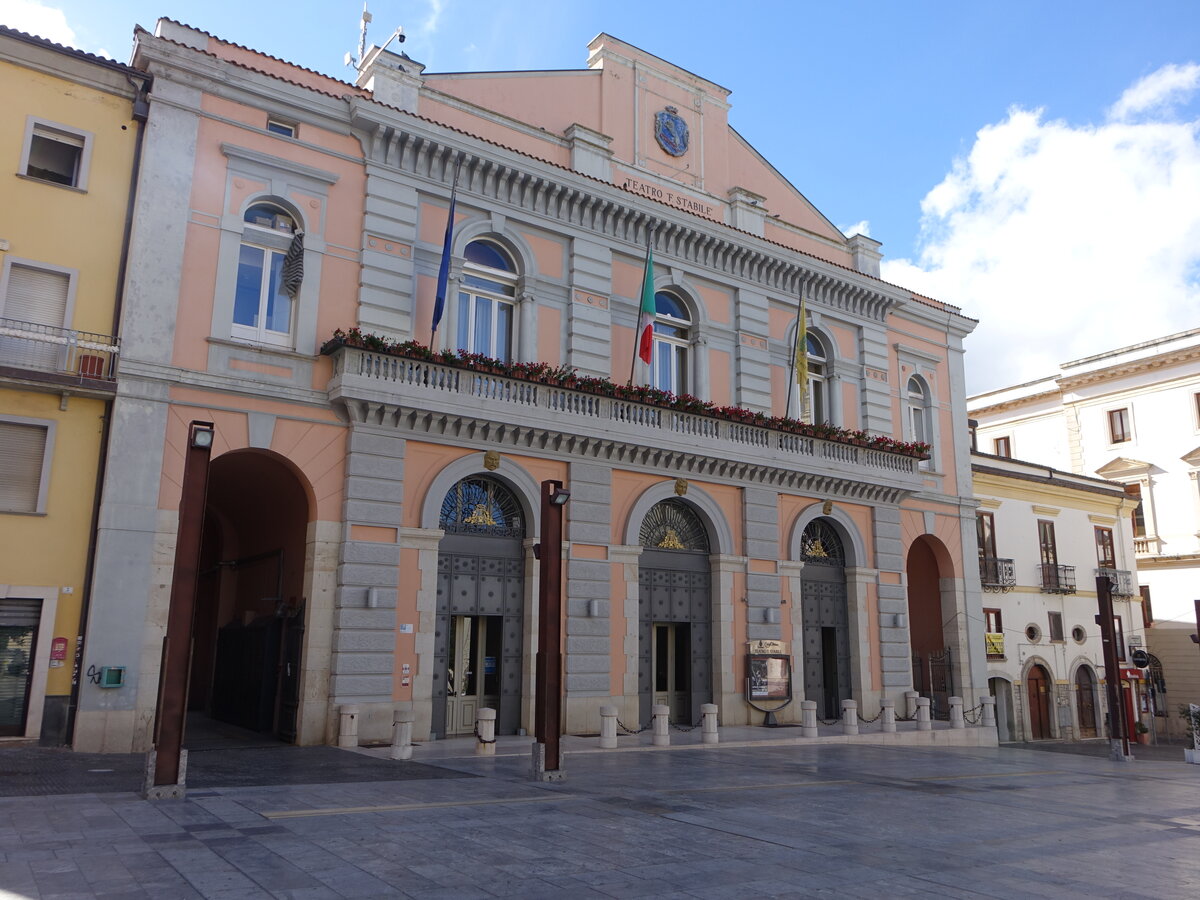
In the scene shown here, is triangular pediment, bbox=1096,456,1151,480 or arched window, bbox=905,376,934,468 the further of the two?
triangular pediment, bbox=1096,456,1151,480

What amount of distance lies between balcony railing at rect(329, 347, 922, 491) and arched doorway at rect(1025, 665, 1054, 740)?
443 inches

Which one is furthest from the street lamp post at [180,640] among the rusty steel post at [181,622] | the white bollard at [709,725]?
the white bollard at [709,725]

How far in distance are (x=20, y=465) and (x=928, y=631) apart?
25.6 metres

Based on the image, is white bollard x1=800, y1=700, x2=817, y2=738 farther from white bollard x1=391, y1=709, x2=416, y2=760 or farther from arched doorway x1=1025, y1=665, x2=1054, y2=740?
arched doorway x1=1025, y1=665, x2=1054, y2=740

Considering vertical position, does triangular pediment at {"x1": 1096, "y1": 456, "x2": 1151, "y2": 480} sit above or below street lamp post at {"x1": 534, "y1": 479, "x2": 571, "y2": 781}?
above

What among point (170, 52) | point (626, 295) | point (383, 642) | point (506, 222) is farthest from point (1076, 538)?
point (170, 52)

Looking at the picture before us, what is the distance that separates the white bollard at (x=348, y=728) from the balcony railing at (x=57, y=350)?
721cm

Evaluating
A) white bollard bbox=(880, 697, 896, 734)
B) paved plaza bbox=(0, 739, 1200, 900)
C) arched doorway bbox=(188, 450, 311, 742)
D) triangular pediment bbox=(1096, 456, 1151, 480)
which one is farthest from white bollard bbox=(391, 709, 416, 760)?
triangular pediment bbox=(1096, 456, 1151, 480)

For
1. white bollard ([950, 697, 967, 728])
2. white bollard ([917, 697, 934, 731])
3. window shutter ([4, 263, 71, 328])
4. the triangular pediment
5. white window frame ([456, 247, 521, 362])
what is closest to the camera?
window shutter ([4, 263, 71, 328])

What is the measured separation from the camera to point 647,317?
885 inches

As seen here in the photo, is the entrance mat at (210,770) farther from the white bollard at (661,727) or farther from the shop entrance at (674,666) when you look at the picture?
the shop entrance at (674,666)

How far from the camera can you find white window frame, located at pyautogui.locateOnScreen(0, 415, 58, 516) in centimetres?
1560

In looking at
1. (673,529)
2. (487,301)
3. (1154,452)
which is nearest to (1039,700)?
(1154,452)

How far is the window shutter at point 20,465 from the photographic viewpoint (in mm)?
15570
